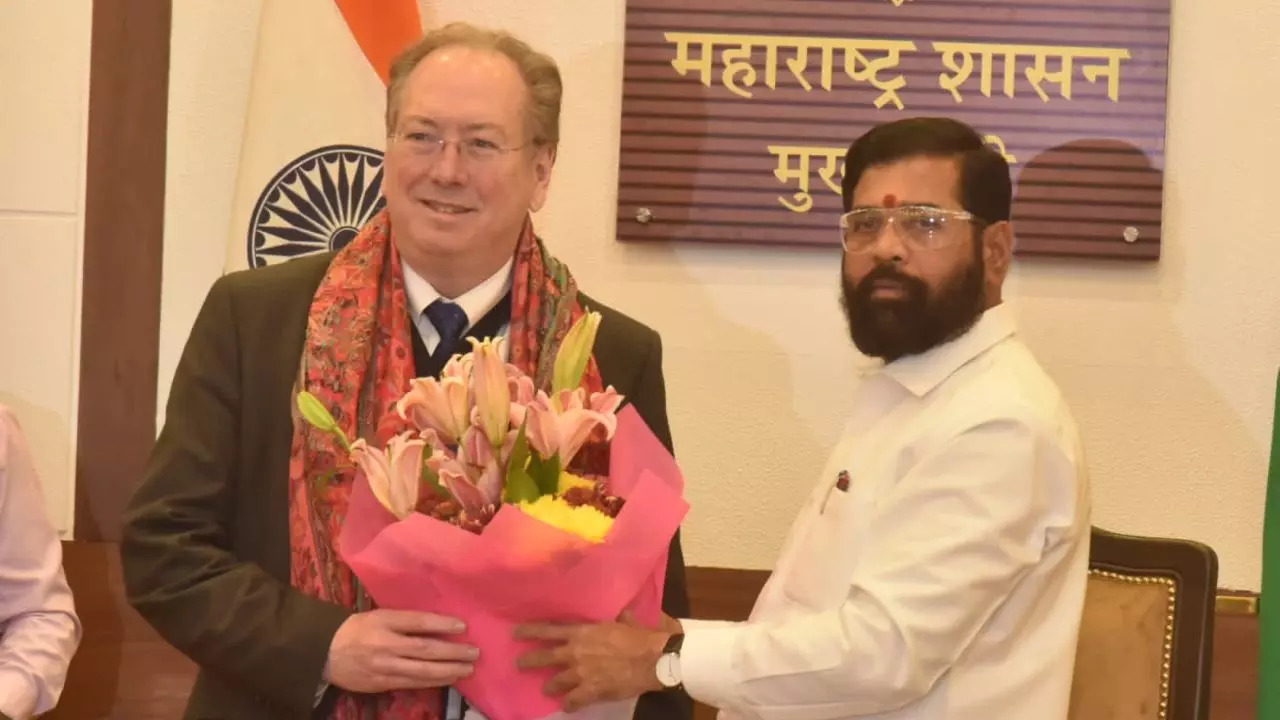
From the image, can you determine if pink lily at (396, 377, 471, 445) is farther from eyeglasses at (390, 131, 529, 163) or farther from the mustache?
the mustache

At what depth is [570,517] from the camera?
5.54 feet

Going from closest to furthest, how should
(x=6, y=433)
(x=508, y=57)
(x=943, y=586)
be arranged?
1. (x=943, y=586)
2. (x=508, y=57)
3. (x=6, y=433)

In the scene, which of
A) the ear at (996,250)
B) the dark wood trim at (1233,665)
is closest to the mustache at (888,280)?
the ear at (996,250)

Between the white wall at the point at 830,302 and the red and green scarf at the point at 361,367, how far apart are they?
1056 millimetres

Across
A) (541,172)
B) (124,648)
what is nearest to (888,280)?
(541,172)

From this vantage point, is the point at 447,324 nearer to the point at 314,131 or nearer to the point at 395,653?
the point at 395,653

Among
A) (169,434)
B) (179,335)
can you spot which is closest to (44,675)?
(169,434)

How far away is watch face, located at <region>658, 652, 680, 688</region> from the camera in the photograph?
2.10 metres

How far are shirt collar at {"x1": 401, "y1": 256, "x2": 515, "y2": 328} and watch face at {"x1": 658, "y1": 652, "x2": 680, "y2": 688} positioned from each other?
1.84ft

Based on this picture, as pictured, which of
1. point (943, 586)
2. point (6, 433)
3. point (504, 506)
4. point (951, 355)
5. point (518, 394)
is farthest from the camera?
point (6, 433)

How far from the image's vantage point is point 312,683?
1919 mm

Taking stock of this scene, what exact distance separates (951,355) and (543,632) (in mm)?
859

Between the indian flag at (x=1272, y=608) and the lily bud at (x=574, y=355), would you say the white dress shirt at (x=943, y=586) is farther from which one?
the lily bud at (x=574, y=355)

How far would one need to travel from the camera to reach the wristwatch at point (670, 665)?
6.89 feet
